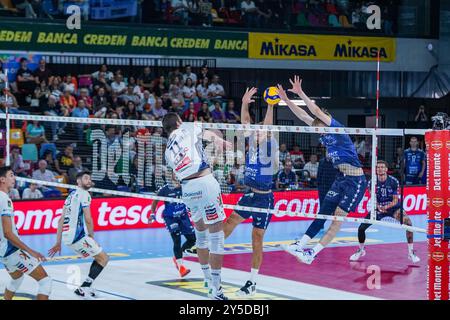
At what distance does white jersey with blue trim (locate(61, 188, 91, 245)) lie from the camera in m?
12.2

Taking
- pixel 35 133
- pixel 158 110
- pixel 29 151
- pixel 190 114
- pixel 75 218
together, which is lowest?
pixel 75 218

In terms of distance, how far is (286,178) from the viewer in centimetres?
2202

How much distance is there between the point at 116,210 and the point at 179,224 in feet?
19.0

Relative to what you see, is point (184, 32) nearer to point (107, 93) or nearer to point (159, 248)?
point (107, 93)

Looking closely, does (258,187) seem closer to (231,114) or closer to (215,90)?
(231,114)

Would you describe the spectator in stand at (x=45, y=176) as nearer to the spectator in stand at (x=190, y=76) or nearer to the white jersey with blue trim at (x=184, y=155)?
the spectator in stand at (x=190, y=76)

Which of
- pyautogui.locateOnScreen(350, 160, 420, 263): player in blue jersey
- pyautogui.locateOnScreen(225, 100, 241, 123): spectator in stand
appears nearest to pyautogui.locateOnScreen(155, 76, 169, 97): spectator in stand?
pyautogui.locateOnScreen(225, 100, 241, 123): spectator in stand

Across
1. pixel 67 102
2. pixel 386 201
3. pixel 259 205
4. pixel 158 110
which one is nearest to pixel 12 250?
pixel 259 205

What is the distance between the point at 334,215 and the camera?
13.9 meters

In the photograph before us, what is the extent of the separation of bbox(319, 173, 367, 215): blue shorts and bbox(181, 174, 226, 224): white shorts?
284 cm

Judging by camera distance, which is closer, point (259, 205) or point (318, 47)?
point (259, 205)

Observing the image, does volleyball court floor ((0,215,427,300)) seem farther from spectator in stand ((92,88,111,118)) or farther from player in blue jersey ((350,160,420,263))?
spectator in stand ((92,88,111,118))

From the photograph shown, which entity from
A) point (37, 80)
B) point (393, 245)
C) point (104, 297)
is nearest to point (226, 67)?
point (37, 80)
